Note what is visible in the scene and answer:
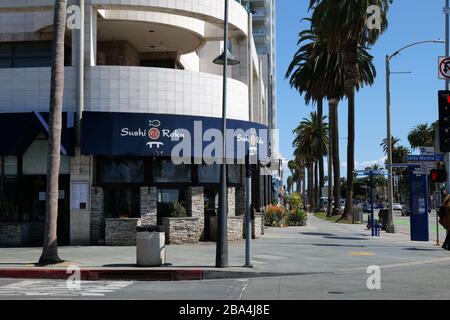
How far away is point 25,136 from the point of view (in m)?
20.9

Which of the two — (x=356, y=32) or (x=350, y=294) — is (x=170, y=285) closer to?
(x=350, y=294)

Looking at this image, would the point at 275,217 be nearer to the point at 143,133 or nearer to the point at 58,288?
the point at 143,133

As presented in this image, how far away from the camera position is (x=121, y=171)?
72.5 ft

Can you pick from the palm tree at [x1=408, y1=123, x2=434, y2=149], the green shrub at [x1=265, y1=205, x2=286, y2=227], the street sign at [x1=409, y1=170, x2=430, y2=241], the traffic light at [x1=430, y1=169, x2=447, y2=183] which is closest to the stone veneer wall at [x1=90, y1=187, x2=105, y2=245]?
the traffic light at [x1=430, y1=169, x2=447, y2=183]

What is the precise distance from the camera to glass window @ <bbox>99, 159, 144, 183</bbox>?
72.1 ft

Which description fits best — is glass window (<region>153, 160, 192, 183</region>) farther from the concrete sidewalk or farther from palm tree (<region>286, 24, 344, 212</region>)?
palm tree (<region>286, 24, 344, 212</region>)

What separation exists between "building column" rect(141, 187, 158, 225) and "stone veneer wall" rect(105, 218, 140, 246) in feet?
1.77

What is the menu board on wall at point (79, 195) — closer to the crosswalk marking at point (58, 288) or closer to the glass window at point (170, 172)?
the glass window at point (170, 172)

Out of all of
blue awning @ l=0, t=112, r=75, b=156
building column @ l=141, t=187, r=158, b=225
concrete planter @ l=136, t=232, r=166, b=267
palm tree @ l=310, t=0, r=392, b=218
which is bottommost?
concrete planter @ l=136, t=232, r=166, b=267

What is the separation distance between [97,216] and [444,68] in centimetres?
1454

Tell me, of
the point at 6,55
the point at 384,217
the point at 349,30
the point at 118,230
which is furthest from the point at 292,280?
the point at 349,30
